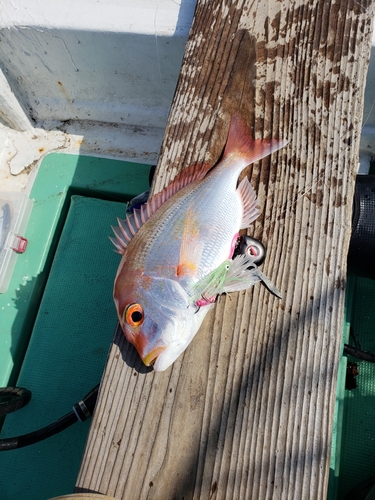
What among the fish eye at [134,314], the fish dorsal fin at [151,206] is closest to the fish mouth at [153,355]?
the fish eye at [134,314]

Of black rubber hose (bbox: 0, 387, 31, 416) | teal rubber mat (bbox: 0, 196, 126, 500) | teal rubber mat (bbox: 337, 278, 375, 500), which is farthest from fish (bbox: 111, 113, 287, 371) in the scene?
teal rubber mat (bbox: 337, 278, 375, 500)

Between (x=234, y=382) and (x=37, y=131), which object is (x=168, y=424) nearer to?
(x=234, y=382)

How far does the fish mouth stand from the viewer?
47.4 inches

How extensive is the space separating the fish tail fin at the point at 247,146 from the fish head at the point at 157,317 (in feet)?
1.97

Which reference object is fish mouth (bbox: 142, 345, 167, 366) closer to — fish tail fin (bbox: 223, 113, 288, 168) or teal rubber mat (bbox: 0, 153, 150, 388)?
fish tail fin (bbox: 223, 113, 288, 168)

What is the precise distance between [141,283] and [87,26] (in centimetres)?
150

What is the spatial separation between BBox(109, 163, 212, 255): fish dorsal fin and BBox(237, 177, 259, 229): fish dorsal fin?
18 centimetres

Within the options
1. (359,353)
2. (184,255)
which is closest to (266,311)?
(184,255)

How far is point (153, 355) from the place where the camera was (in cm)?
121

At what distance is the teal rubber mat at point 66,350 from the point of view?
1.93 m

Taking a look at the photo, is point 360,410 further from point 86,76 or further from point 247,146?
point 86,76

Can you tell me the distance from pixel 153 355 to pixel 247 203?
68 cm

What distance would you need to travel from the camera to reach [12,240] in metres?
2.34

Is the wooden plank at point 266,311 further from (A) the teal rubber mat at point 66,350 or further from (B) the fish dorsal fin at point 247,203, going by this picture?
(A) the teal rubber mat at point 66,350
